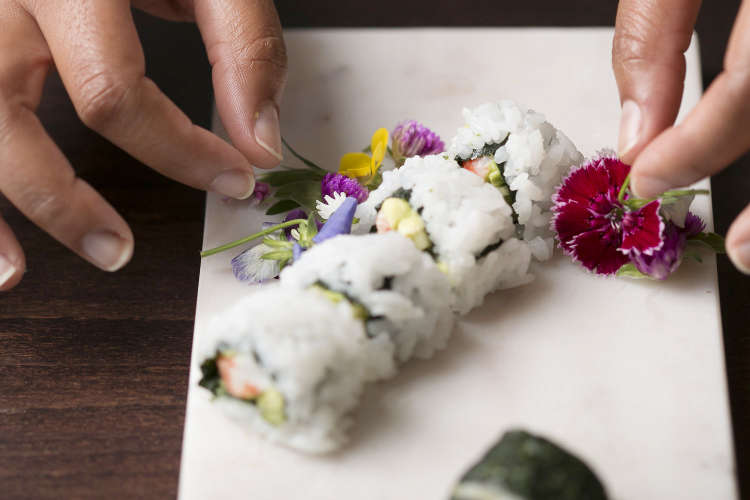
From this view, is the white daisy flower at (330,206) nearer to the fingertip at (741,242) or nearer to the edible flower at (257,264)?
the edible flower at (257,264)

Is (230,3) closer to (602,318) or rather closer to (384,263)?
(384,263)

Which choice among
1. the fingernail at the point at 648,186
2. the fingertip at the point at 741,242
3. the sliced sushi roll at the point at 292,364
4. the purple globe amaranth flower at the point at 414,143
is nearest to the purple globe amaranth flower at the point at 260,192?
the purple globe amaranth flower at the point at 414,143

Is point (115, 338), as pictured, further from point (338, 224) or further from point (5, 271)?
point (338, 224)

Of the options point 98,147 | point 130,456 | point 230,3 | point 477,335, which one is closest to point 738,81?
point 477,335

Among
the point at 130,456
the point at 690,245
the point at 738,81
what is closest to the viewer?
the point at 738,81

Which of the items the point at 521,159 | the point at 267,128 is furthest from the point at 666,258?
the point at 267,128

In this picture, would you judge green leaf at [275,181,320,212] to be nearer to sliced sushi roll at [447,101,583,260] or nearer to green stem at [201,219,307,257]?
green stem at [201,219,307,257]
